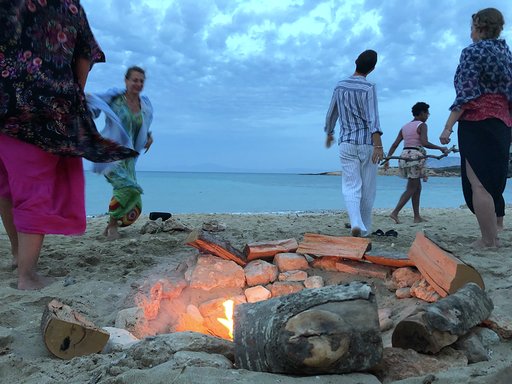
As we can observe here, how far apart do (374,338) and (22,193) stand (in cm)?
236

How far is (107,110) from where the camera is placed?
3.64 meters

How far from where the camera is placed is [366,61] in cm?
488

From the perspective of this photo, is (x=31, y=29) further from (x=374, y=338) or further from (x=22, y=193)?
(x=374, y=338)

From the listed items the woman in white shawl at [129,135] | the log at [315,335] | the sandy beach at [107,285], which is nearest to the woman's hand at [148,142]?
the woman in white shawl at [129,135]

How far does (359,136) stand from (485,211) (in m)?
1.51

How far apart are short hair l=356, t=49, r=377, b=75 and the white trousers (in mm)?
825

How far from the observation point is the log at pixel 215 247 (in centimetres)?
337

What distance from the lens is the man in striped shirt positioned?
4840mm

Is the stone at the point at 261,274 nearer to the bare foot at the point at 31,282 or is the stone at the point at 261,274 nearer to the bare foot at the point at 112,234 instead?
the bare foot at the point at 31,282

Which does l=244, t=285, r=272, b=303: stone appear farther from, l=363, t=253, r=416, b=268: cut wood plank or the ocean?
the ocean

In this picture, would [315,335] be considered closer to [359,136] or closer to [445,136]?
[445,136]

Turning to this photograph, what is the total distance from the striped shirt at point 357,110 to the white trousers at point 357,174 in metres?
0.09

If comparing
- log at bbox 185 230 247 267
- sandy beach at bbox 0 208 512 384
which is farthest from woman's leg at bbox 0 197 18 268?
log at bbox 185 230 247 267

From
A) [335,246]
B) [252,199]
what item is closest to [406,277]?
[335,246]
